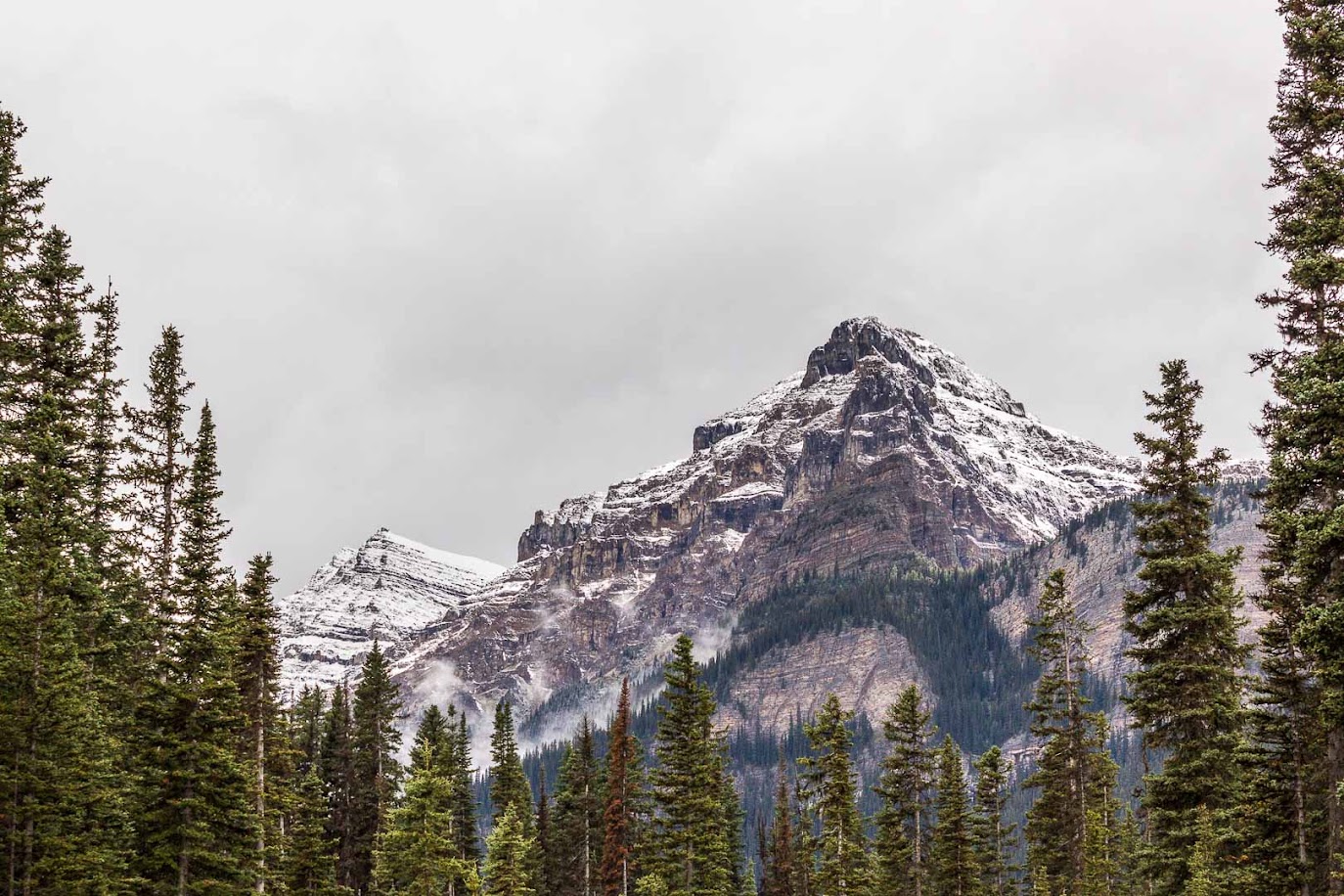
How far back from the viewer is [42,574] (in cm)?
3584

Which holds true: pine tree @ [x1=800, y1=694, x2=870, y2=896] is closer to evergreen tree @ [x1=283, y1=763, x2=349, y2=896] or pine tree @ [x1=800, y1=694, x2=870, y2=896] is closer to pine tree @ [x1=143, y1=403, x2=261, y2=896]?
evergreen tree @ [x1=283, y1=763, x2=349, y2=896]

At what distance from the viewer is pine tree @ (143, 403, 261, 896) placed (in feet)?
126

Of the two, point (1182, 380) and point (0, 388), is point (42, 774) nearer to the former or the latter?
point (0, 388)

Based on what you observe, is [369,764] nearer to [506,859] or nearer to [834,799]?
[506,859]

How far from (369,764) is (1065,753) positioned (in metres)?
39.2

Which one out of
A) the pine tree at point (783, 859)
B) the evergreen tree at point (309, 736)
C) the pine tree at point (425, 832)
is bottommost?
the pine tree at point (783, 859)

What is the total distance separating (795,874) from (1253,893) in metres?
54.6

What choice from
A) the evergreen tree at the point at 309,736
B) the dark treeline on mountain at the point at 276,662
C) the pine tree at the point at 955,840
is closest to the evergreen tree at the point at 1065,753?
the dark treeline on mountain at the point at 276,662

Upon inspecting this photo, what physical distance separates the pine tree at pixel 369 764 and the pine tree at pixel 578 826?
1575 centimetres

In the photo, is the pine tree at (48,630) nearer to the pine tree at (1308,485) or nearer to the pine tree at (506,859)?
the pine tree at (506,859)

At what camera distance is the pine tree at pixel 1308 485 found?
23.6 m

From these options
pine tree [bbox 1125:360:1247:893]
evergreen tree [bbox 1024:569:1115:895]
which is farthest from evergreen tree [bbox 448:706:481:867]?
pine tree [bbox 1125:360:1247:893]

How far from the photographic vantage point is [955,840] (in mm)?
64938

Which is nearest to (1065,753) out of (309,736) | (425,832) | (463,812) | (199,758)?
(425,832)
